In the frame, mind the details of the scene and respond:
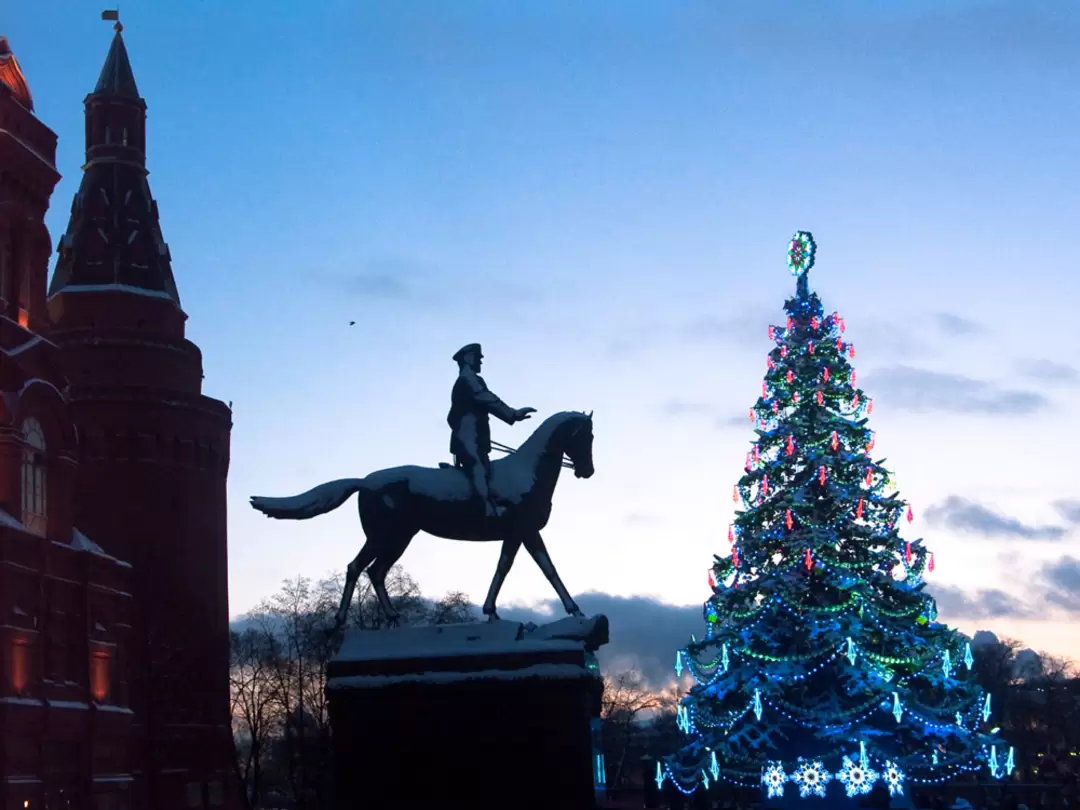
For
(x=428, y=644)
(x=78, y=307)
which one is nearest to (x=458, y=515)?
(x=428, y=644)

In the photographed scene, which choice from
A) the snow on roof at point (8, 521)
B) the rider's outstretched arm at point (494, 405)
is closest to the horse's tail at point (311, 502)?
the rider's outstretched arm at point (494, 405)

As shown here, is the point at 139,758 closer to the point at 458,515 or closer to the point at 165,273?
the point at 165,273

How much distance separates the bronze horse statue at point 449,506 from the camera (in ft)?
56.1

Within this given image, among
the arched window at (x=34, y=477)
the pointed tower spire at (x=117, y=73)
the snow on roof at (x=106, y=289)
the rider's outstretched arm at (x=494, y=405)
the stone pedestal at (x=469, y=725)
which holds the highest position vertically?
the pointed tower spire at (x=117, y=73)

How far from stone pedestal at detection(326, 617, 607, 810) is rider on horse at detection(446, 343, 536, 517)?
1828 mm

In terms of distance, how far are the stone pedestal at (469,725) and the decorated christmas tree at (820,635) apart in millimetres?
22233

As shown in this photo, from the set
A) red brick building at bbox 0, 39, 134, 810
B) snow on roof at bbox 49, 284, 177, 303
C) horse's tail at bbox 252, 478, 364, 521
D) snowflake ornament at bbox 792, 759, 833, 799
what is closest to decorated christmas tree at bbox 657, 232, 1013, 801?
snowflake ornament at bbox 792, 759, 833, 799

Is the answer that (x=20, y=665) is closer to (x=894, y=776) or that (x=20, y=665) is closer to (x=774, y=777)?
(x=774, y=777)

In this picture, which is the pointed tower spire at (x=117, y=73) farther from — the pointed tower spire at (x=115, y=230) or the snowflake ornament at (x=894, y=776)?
the snowflake ornament at (x=894, y=776)

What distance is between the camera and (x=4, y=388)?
1806 inches

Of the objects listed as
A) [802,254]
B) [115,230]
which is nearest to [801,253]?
[802,254]

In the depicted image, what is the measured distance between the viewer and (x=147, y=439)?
6525 centimetres

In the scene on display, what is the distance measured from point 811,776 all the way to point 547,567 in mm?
23229

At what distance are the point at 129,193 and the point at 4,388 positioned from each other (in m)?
24.5
